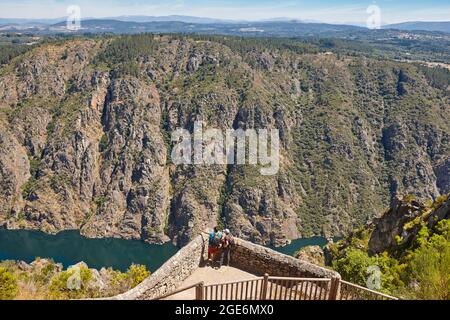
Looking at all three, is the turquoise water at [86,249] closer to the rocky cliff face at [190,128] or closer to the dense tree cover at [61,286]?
the rocky cliff face at [190,128]

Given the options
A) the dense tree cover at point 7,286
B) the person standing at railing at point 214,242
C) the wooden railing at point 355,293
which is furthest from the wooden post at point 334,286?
the dense tree cover at point 7,286

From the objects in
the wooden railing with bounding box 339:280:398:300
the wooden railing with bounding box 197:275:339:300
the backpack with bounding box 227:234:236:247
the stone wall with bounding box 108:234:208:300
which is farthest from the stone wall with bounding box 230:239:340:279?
the wooden railing with bounding box 339:280:398:300

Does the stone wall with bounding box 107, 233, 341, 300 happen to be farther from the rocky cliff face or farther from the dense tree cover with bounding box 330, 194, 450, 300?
the rocky cliff face

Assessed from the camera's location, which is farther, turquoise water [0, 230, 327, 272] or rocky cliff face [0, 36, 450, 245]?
rocky cliff face [0, 36, 450, 245]

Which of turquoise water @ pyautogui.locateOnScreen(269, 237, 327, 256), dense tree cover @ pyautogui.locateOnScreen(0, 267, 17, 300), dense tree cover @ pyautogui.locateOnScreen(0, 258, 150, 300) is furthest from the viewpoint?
turquoise water @ pyautogui.locateOnScreen(269, 237, 327, 256)

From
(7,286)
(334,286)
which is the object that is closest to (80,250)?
(7,286)

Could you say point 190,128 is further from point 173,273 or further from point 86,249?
point 173,273
